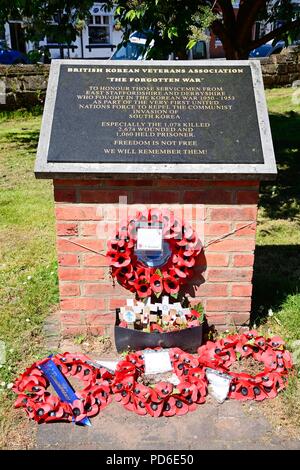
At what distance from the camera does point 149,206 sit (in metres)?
3.15

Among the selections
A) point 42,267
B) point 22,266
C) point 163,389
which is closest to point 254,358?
point 163,389

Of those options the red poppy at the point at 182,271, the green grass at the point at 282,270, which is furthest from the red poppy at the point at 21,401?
the green grass at the point at 282,270

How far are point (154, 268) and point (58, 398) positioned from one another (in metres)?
0.96

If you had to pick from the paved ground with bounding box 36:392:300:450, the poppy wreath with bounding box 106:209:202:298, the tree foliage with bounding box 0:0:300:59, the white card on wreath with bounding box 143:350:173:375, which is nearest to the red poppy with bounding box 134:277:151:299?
the poppy wreath with bounding box 106:209:202:298

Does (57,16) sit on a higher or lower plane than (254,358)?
higher

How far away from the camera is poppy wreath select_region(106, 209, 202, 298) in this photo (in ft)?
10.3

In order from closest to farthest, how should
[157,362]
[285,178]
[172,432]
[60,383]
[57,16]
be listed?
[172,432]
[60,383]
[157,362]
[57,16]
[285,178]

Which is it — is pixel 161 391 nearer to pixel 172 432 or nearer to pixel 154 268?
pixel 172 432

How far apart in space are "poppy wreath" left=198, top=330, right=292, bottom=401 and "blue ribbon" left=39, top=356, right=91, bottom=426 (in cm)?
78

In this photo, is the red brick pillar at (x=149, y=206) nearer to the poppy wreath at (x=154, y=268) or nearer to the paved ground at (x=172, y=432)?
the poppy wreath at (x=154, y=268)

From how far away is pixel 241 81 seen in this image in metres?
3.29

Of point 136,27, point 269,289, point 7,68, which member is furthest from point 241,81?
point 7,68

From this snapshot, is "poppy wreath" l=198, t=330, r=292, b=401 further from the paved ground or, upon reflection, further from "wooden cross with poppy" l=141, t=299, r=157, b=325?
"wooden cross with poppy" l=141, t=299, r=157, b=325

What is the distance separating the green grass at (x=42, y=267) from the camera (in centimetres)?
315
